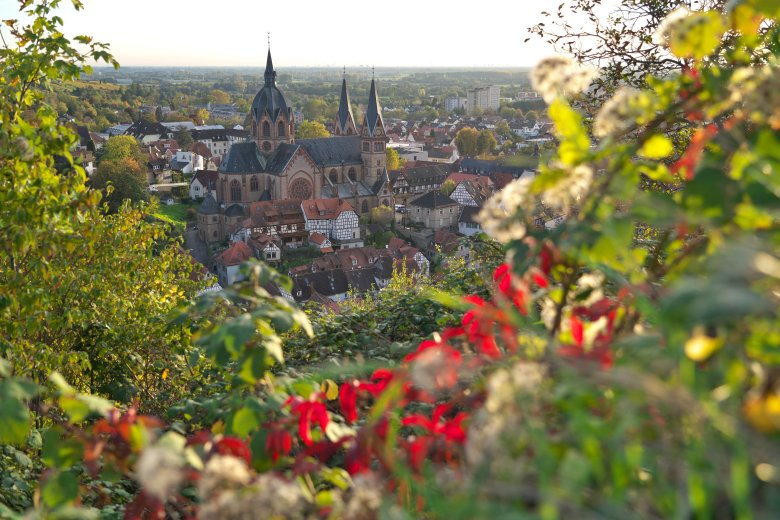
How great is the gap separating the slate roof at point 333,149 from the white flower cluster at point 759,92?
5516cm

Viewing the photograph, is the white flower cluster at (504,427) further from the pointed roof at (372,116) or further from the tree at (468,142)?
the tree at (468,142)

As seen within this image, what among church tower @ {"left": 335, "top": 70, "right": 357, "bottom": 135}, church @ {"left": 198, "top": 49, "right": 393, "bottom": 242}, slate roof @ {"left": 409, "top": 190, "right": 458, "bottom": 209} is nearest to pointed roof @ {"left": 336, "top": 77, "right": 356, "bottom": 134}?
church tower @ {"left": 335, "top": 70, "right": 357, "bottom": 135}

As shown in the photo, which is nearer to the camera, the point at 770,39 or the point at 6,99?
the point at 770,39

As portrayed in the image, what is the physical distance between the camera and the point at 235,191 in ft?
174

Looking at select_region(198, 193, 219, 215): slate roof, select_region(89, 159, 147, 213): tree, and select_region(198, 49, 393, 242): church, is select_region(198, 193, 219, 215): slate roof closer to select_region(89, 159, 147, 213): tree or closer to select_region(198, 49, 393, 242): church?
select_region(198, 49, 393, 242): church

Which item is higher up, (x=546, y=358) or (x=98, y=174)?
(x=546, y=358)

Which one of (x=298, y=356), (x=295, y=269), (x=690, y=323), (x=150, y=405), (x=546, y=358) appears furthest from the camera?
(x=295, y=269)

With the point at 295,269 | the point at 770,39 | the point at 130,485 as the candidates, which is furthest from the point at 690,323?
the point at 295,269

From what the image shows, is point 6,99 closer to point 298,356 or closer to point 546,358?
point 298,356

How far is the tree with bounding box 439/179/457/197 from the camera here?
203ft

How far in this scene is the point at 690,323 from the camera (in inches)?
31.3

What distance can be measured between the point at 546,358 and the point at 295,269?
36.1 metres

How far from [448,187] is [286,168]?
15.8 m

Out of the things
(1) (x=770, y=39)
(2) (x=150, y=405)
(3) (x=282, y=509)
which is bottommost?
(2) (x=150, y=405)
